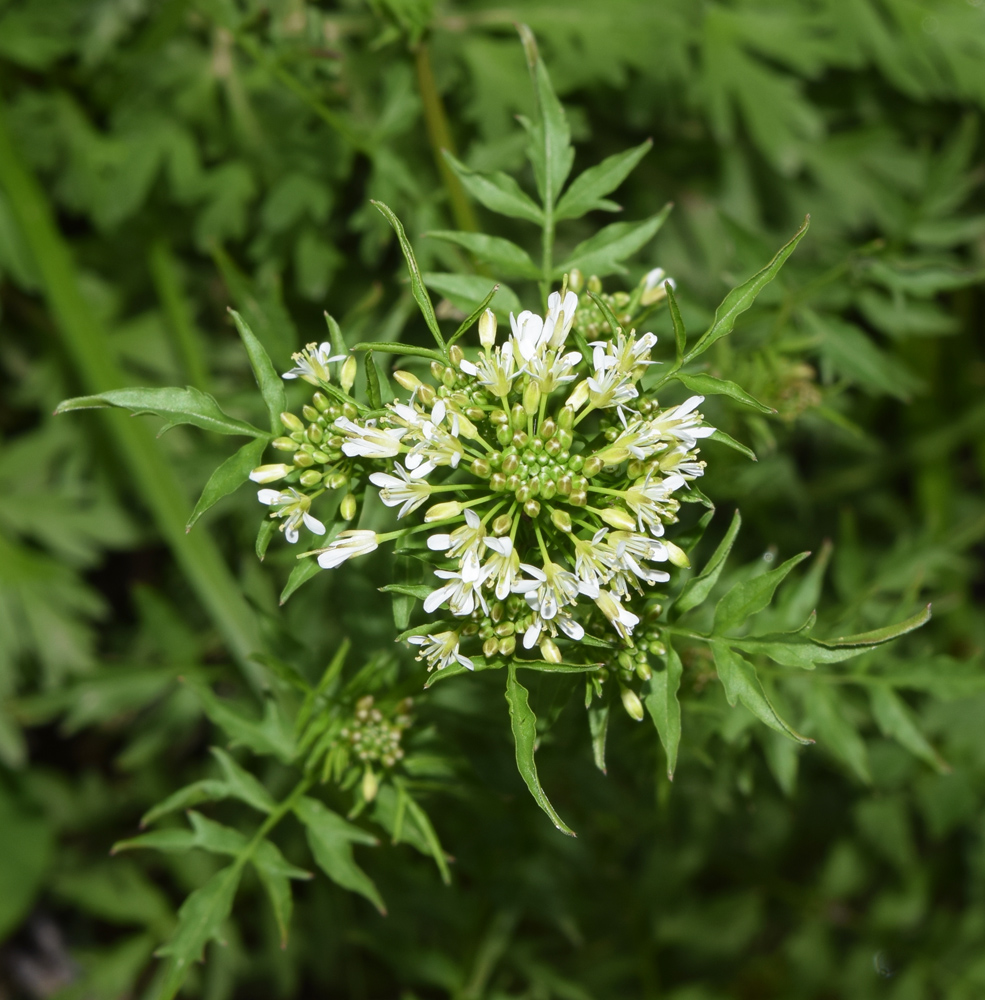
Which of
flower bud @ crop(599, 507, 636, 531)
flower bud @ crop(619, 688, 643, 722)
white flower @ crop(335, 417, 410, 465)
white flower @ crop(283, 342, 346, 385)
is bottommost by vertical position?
flower bud @ crop(619, 688, 643, 722)

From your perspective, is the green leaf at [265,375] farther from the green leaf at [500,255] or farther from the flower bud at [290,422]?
the green leaf at [500,255]

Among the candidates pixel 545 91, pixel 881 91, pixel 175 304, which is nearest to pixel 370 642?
pixel 545 91

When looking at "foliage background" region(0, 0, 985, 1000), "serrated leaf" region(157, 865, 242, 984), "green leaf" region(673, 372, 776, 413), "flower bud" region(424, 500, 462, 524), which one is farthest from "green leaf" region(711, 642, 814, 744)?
"serrated leaf" region(157, 865, 242, 984)

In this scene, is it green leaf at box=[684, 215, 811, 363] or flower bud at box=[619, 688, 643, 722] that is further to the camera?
flower bud at box=[619, 688, 643, 722]

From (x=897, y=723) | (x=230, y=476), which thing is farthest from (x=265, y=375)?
(x=897, y=723)

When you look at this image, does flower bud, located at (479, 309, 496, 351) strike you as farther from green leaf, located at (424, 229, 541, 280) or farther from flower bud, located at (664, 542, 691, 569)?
flower bud, located at (664, 542, 691, 569)

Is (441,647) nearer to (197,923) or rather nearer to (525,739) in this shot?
(525,739)
